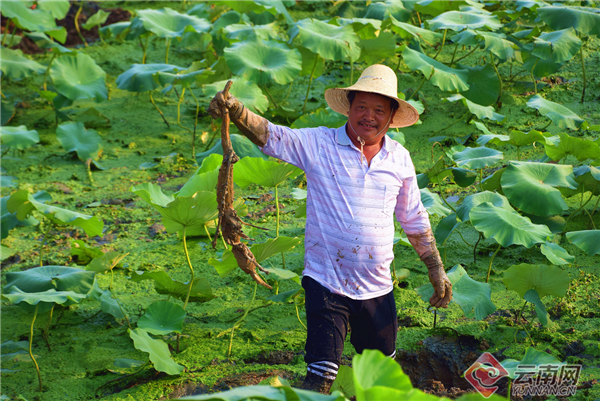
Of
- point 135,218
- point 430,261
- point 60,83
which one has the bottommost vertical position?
point 135,218

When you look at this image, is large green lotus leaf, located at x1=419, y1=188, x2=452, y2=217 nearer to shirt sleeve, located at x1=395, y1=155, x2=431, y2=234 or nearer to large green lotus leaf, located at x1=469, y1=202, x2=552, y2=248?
large green lotus leaf, located at x1=469, y1=202, x2=552, y2=248

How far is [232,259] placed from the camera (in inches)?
97.0

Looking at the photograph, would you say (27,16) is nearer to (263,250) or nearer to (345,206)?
(263,250)

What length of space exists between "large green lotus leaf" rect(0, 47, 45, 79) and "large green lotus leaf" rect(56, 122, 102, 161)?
65 centimetres

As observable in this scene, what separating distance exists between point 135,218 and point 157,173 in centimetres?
63

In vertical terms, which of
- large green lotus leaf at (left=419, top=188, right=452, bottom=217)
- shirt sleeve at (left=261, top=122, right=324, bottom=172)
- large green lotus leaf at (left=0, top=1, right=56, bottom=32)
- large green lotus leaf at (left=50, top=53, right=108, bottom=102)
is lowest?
large green lotus leaf at (left=50, top=53, right=108, bottom=102)

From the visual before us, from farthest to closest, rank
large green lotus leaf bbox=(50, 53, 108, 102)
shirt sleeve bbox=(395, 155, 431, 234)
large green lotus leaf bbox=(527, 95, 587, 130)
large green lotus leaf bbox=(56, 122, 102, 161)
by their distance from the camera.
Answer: large green lotus leaf bbox=(50, 53, 108, 102) < large green lotus leaf bbox=(56, 122, 102, 161) < large green lotus leaf bbox=(527, 95, 587, 130) < shirt sleeve bbox=(395, 155, 431, 234)

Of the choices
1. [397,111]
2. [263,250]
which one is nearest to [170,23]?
[263,250]

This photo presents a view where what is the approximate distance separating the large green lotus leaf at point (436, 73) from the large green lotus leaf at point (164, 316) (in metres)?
2.37

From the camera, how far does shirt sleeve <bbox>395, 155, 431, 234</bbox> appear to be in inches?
81.4

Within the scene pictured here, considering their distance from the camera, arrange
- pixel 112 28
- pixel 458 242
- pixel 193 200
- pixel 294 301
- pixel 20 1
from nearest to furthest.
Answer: pixel 193 200, pixel 294 301, pixel 458 242, pixel 20 1, pixel 112 28

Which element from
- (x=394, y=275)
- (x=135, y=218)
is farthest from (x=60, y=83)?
(x=394, y=275)

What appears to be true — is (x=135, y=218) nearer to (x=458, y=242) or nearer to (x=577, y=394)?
(x=458, y=242)

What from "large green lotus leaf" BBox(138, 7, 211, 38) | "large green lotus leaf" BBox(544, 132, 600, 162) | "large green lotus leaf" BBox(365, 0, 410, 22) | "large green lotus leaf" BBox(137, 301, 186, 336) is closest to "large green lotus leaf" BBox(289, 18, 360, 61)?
"large green lotus leaf" BBox(365, 0, 410, 22)
